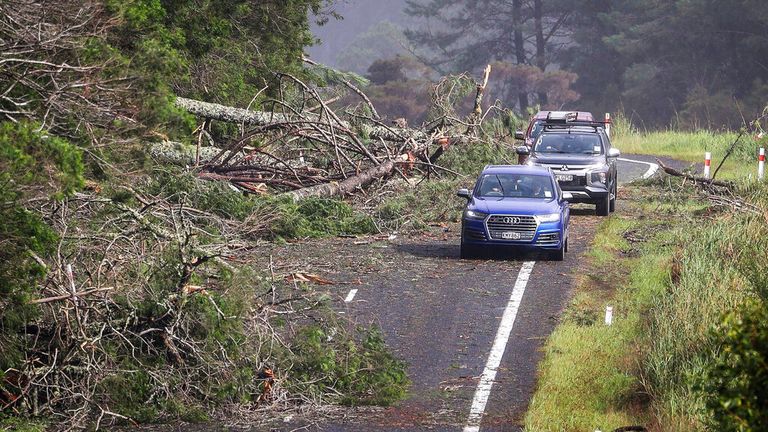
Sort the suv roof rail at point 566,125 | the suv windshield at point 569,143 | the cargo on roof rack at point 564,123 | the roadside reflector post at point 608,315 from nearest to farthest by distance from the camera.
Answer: the roadside reflector post at point 608,315 < the suv windshield at point 569,143 < the suv roof rail at point 566,125 < the cargo on roof rack at point 564,123

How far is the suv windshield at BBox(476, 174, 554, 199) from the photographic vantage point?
19953 millimetres

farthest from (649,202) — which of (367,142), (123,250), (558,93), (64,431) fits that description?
(558,93)

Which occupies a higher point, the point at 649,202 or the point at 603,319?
the point at 603,319

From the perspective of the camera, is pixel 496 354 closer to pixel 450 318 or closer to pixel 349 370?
pixel 450 318

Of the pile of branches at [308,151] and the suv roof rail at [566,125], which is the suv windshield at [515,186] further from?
the suv roof rail at [566,125]

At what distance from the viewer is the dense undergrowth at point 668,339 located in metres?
6.11

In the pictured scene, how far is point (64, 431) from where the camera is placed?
10.6 metres

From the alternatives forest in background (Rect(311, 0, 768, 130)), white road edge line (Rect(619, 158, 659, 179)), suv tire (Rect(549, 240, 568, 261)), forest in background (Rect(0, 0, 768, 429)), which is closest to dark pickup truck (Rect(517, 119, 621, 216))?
suv tire (Rect(549, 240, 568, 261))

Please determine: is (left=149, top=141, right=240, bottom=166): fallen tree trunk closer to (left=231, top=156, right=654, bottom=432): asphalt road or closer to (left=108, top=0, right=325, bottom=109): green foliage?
(left=108, top=0, right=325, bottom=109): green foliage

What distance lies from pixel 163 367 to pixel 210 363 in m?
0.45

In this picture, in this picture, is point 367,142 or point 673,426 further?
point 367,142

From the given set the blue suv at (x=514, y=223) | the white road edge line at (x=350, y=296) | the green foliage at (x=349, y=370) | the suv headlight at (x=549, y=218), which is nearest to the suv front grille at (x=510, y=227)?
the blue suv at (x=514, y=223)

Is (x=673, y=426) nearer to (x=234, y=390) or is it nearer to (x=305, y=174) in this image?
(x=234, y=390)

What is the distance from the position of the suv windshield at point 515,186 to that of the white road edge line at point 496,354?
182cm
